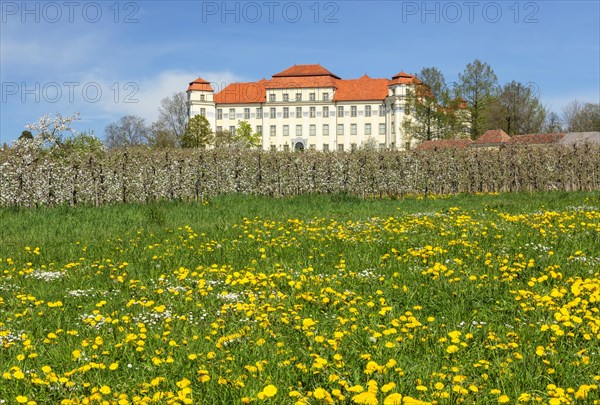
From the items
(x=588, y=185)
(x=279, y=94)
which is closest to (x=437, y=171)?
(x=588, y=185)

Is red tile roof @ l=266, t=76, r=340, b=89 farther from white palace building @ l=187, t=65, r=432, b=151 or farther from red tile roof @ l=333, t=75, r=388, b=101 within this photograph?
red tile roof @ l=333, t=75, r=388, b=101

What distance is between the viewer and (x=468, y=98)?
67.5 m

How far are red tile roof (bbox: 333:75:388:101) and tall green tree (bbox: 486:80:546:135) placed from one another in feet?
79.0

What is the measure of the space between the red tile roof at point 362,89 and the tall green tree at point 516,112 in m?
24.1

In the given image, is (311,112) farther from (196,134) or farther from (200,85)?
(196,134)

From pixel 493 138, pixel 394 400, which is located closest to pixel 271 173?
pixel 394 400

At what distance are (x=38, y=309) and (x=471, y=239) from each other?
694cm

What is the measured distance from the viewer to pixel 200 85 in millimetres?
98625

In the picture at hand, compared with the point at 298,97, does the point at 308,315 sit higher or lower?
lower

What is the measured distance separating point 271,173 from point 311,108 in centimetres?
7576

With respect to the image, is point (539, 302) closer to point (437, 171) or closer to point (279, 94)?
point (437, 171)

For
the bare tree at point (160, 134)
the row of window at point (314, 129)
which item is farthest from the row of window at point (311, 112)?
the bare tree at point (160, 134)

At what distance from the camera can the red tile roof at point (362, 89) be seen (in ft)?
319

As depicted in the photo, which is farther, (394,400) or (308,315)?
(308,315)
